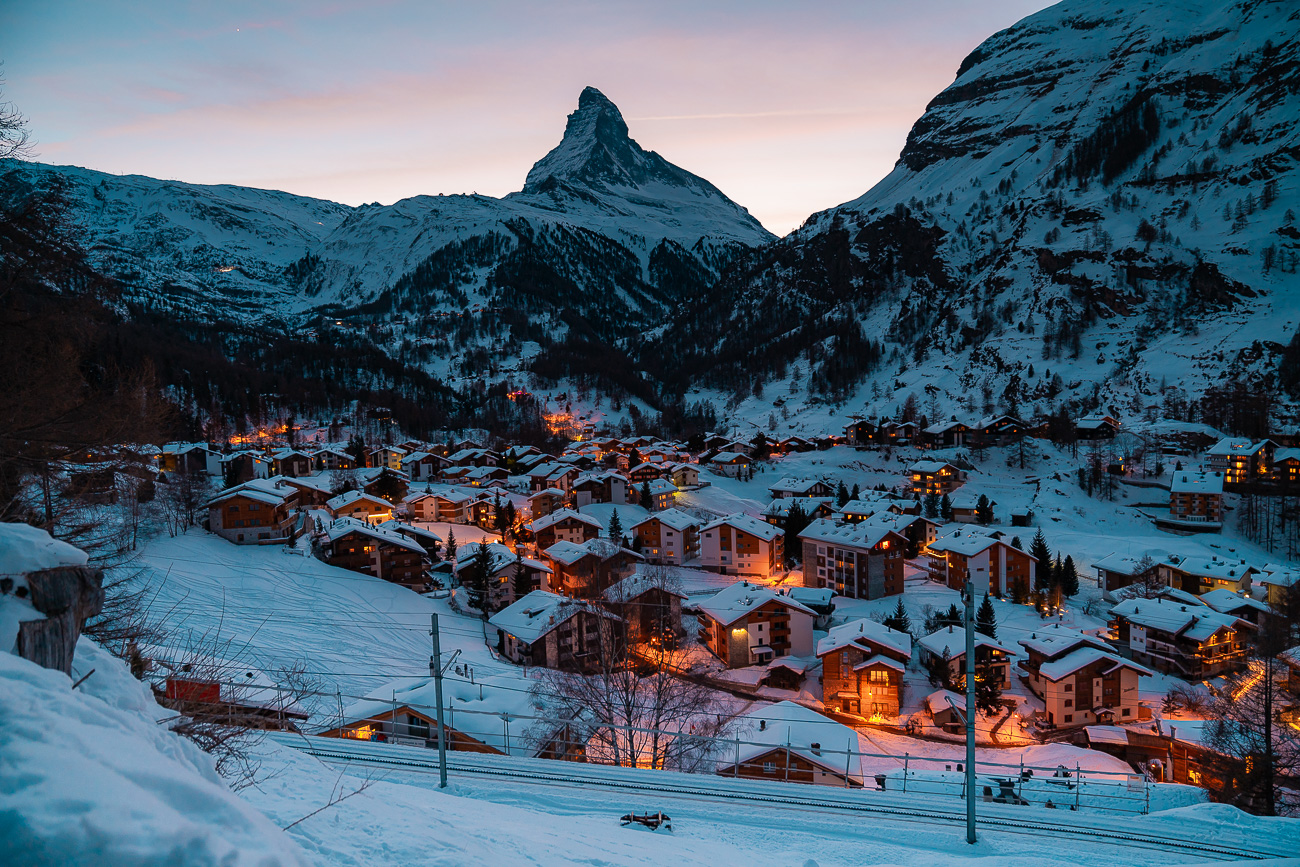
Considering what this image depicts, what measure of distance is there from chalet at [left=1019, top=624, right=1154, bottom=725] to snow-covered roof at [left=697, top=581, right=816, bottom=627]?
8329mm

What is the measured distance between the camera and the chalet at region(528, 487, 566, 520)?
45.8 metres

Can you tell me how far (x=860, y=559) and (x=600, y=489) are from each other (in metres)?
22.9

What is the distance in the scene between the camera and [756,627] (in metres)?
24.9

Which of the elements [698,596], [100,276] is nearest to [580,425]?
[698,596]

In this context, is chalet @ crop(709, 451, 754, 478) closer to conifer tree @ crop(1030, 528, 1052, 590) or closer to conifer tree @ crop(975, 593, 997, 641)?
conifer tree @ crop(1030, 528, 1052, 590)

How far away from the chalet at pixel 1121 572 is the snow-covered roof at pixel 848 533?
1144 cm

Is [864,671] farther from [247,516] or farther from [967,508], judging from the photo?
[247,516]

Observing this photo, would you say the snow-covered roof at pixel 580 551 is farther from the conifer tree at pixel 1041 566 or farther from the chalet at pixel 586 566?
the conifer tree at pixel 1041 566

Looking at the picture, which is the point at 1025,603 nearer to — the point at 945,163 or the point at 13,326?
the point at 13,326

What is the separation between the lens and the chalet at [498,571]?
28391mm

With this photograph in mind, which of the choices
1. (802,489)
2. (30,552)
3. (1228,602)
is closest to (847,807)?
(30,552)

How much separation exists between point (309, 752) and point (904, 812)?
7630 mm

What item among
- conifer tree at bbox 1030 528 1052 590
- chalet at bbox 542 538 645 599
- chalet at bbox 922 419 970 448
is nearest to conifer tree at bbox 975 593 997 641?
conifer tree at bbox 1030 528 1052 590

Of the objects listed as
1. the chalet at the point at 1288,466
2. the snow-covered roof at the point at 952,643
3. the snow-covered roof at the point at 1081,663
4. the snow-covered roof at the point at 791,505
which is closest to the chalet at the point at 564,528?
the snow-covered roof at the point at 791,505
